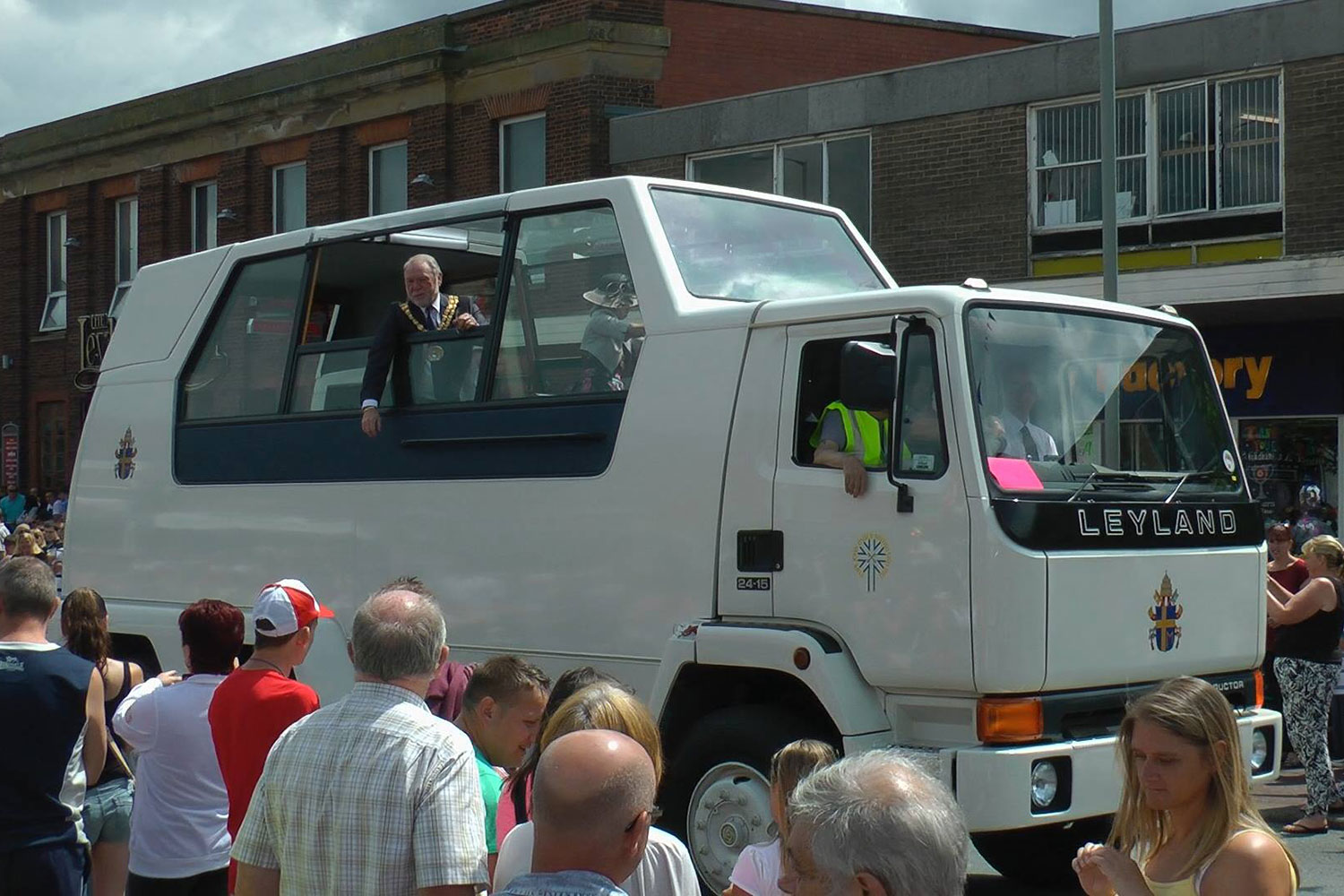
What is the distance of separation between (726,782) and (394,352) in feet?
10.2

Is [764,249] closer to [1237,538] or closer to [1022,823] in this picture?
[1237,538]

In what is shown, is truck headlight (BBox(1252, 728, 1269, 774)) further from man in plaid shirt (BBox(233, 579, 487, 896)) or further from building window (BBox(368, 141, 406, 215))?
building window (BBox(368, 141, 406, 215))

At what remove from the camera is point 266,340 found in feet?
32.6

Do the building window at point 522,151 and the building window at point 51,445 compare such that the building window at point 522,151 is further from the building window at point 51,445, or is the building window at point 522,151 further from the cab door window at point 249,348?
the cab door window at point 249,348

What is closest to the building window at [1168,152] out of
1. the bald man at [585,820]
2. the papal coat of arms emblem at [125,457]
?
the papal coat of arms emblem at [125,457]

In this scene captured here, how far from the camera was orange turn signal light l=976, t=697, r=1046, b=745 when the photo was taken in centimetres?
656

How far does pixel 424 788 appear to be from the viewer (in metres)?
3.88

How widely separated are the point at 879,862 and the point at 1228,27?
17.2 m

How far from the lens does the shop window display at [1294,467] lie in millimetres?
18391

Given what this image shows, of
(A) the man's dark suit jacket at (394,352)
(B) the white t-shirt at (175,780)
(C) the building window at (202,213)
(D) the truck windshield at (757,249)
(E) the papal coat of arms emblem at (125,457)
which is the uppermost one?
(C) the building window at (202,213)

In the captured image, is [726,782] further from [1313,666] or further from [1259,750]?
[1313,666]

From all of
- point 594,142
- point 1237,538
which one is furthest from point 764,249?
point 594,142

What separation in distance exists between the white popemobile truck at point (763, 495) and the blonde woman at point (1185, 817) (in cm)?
245

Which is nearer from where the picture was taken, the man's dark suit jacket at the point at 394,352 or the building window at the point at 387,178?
the man's dark suit jacket at the point at 394,352
